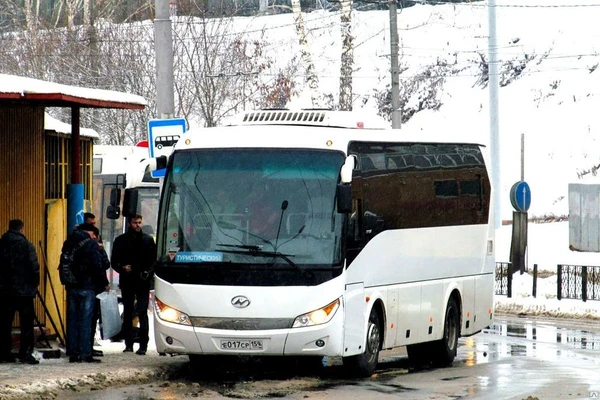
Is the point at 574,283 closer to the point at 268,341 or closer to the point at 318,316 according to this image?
the point at 318,316

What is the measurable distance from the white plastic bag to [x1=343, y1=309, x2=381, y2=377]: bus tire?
2.88 metres

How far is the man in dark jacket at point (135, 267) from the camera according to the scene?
56.4ft

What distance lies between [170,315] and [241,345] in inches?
34.5

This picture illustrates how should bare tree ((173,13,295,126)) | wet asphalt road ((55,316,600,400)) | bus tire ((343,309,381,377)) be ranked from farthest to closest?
bare tree ((173,13,295,126)) < bus tire ((343,309,381,377)) < wet asphalt road ((55,316,600,400))

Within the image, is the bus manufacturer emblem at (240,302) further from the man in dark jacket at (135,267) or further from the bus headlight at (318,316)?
the man in dark jacket at (135,267)

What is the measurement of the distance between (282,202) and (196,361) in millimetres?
2344

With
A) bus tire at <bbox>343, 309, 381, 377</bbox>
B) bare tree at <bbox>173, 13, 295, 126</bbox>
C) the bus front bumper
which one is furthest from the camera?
bare tree at <bbox>173, 13, 295, 126</bbox>

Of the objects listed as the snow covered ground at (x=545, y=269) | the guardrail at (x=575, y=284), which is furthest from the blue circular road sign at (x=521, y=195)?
the guardrail at (x=575, y=284)

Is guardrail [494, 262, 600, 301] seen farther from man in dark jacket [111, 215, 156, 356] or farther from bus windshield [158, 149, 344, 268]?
bus windshield [158, 149, 344, 268]

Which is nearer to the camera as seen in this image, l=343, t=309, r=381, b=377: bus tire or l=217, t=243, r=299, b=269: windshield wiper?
l=217, t=243, r=299, b=269: windshield wiper

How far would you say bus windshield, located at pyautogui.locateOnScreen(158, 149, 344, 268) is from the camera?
1520 centimetres

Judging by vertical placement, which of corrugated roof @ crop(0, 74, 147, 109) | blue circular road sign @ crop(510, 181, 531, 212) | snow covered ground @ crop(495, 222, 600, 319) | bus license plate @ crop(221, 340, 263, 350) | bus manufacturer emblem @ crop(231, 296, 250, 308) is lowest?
snow covered ground @ crop(495, 222, 600, 319)

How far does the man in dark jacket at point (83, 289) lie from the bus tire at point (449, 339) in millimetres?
4680

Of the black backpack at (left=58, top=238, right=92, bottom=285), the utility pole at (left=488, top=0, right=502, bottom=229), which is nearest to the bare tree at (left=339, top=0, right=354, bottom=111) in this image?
the utility pole at (left=488, top=0, right=502, bottom=229)
